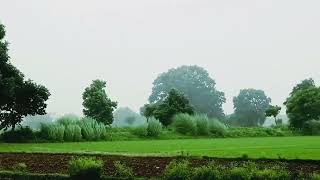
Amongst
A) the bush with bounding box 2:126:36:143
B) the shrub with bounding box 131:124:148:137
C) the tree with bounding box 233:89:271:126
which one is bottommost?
the bush with bounding box 2:126:36:143

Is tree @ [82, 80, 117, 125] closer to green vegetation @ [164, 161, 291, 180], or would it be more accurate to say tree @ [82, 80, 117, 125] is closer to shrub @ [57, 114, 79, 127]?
shrub @ [57, 114, 79, 127]

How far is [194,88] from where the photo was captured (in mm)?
84125

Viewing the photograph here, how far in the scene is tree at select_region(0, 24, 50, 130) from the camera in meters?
25.1

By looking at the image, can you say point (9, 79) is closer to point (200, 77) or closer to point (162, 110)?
point (162, 110)

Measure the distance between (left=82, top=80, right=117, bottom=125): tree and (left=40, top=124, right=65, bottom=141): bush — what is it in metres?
7.70

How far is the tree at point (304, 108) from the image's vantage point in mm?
42219

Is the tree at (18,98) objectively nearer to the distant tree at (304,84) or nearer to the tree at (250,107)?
the distant tree at (304,84)

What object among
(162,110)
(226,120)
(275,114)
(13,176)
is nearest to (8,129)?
→ (162,110)

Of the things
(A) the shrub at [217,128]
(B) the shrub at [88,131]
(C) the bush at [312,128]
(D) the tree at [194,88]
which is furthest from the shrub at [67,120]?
(D) the tree at [194,88]

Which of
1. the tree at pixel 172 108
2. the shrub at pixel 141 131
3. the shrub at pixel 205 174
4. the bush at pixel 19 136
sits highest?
the tree at pixel 172 108

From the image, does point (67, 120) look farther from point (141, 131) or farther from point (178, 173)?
point (178, 173)

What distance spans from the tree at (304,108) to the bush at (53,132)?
74.8 ft

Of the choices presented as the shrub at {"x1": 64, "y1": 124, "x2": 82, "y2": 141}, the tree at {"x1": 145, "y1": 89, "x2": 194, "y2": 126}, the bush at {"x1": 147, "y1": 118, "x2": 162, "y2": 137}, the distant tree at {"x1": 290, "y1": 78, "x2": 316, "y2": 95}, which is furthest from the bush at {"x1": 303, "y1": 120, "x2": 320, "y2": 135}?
the shrub at {"x1": 64, "y1": 124, "x2": 82, "y2": 141}

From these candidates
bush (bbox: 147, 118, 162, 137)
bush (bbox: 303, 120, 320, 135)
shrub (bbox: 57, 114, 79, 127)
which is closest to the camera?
shrub (bbox: 57, 114, 79, 127)
